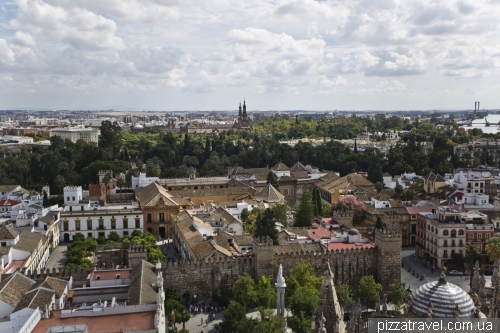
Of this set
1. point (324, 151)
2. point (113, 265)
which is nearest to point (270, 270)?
point (113, 265)

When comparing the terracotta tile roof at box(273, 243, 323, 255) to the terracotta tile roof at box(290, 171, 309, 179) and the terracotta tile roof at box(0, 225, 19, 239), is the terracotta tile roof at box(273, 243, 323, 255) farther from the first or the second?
the terracotta tile roof at box(290, 171, 309, 179)

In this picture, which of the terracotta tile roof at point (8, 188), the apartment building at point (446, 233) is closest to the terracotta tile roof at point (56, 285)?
the apartment building at point (446, 233)

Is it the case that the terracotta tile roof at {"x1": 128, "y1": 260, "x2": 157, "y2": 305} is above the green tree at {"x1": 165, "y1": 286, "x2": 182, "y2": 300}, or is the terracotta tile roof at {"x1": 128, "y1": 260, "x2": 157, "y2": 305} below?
above

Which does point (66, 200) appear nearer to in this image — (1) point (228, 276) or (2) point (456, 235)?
(1) point (228, 276)

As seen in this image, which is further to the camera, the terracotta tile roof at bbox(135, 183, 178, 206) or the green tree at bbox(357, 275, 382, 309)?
the terracotta tile roof at bbox(135, 183, 178, 206)

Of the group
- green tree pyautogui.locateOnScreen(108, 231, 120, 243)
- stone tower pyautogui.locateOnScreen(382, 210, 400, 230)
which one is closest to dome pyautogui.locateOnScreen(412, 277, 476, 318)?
stone tower pyautogui.locateOnScreen(382, 210, 400, 230)

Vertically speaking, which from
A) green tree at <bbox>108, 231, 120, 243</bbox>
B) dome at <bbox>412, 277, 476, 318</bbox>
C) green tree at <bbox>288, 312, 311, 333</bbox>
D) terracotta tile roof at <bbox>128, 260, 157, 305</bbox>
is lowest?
green tree at <bbox>108, 231, 120, 243</bbox>

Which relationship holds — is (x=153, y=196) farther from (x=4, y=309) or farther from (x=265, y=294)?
(x=4, y=309)
